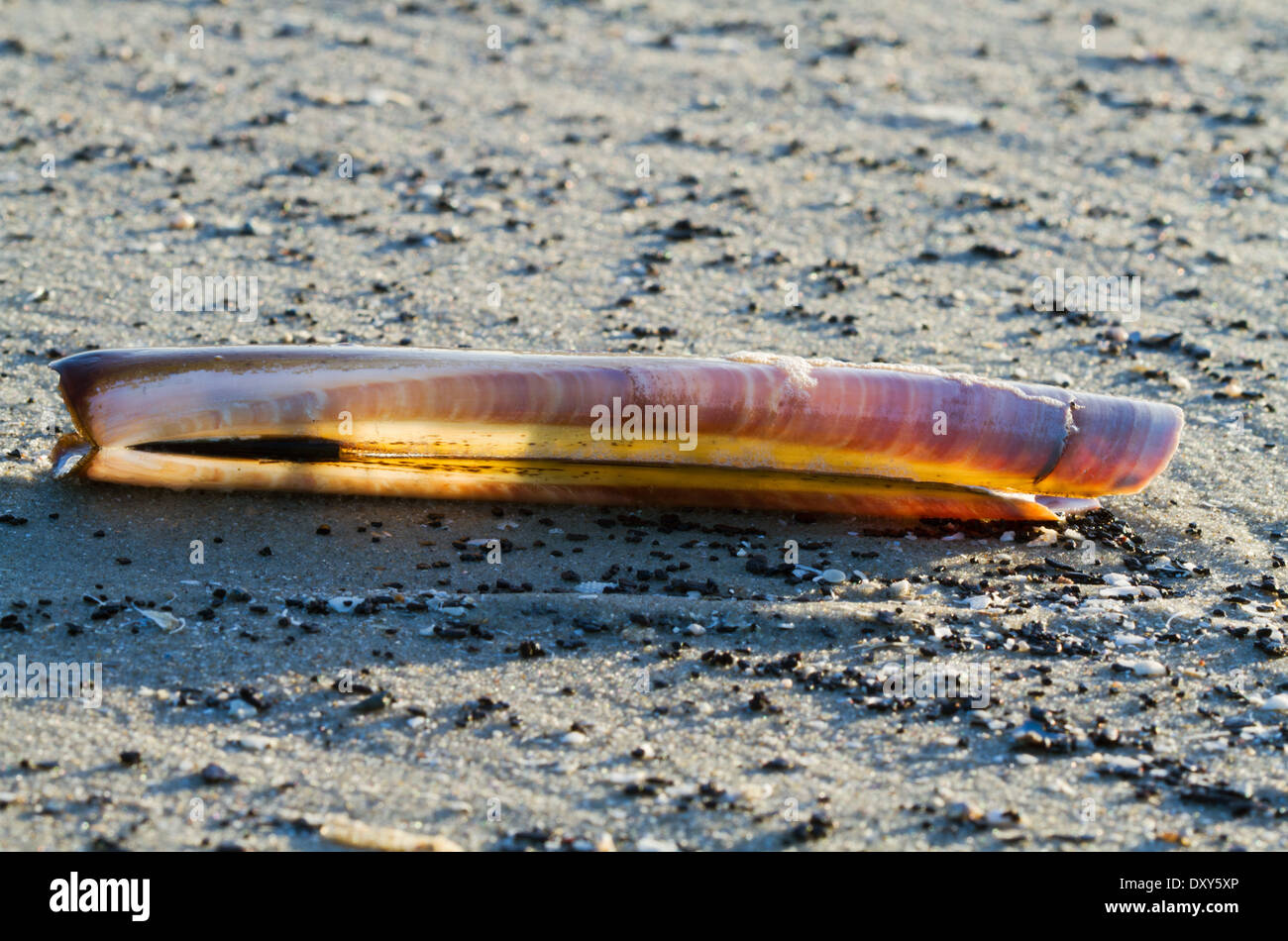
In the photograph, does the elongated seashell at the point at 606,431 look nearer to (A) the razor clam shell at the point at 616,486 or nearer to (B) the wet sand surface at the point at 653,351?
(A) the razor clam shell at the point at 616,486

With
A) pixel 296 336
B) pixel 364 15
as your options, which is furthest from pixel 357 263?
pixel 364 15

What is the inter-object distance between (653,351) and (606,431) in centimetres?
136

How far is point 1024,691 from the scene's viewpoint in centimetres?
391

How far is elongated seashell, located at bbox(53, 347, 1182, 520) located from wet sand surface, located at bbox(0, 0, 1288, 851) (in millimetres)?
123

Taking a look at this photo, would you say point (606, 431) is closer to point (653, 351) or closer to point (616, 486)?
point (616, 486)

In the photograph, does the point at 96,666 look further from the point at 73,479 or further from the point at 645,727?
the point at 645,727

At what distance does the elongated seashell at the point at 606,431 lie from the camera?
4637 mm

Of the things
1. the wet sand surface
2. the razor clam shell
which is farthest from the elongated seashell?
the wet sand surface

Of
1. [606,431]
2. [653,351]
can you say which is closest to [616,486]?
[606,431]

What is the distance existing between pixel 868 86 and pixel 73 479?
250 inches

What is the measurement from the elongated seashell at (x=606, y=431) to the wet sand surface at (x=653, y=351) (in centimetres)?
12

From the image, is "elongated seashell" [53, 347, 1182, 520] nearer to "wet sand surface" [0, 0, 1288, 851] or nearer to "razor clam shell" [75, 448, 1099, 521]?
"razor clam shell" [75, 448, 1099, 521]

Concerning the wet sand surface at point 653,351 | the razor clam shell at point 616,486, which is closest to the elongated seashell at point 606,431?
the razor clam shell at point 616,486

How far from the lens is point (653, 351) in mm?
6055
